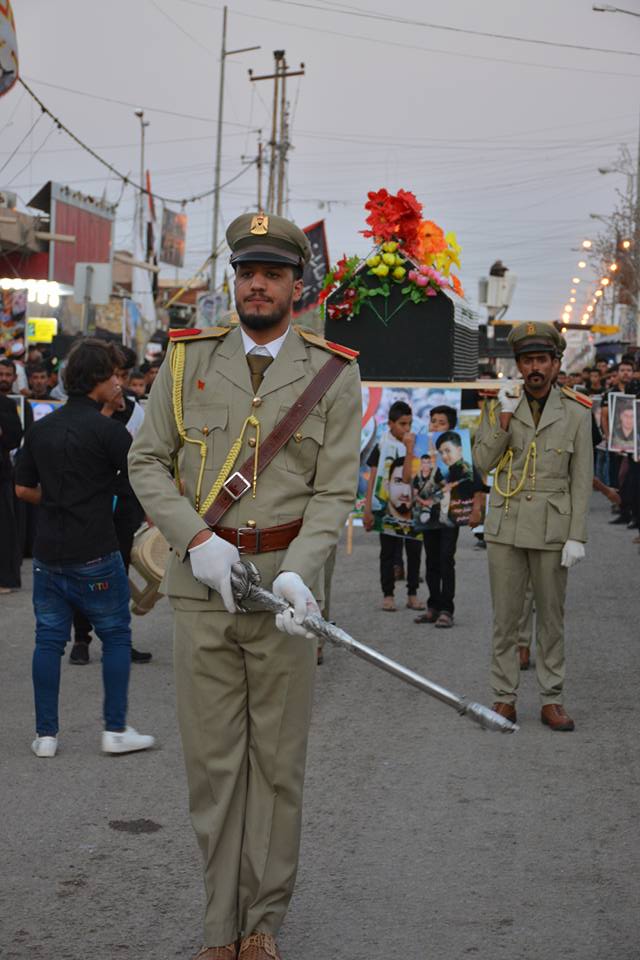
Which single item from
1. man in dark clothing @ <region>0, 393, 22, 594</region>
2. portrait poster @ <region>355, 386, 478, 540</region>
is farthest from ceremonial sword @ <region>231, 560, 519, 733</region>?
man in dark clothing @ <region>0, 393, 22, 594</region>

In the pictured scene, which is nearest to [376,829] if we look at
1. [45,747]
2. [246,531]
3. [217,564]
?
[45,747]

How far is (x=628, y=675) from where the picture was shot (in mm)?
8797

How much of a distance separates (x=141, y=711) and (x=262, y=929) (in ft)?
11.7

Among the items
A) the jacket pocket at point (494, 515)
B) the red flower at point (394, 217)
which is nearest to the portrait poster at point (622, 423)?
the red flower at point (394, 217)

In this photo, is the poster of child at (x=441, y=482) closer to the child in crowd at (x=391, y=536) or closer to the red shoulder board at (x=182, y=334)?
the child in crowd at (x=391, y=536)

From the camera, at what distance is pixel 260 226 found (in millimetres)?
4133

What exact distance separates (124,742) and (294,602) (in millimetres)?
3105

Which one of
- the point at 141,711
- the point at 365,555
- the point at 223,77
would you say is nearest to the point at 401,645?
the point at 141,711

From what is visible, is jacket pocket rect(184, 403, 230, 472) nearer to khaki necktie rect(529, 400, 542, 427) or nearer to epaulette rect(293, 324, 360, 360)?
epaulette rect(293, 324, 360, 360)

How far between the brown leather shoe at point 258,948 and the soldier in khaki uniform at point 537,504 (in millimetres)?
3449

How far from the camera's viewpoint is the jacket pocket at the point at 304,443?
4.14m

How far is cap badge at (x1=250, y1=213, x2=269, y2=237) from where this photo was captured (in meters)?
4.12

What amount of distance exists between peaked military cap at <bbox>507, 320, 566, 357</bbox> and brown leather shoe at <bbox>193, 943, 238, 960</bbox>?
4.09 metres

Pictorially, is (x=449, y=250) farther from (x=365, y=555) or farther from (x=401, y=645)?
(x=401, y=645)
